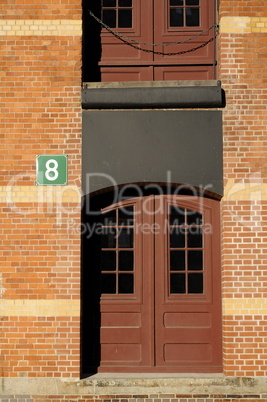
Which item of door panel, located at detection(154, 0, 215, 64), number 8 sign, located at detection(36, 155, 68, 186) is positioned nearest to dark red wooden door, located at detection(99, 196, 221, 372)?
number 8 sign, located at detection(36, 155, 68, 186)

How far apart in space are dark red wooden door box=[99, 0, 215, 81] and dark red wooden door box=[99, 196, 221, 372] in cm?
194

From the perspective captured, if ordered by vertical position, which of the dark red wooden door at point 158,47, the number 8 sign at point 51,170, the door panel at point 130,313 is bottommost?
the door panel at point 130,313

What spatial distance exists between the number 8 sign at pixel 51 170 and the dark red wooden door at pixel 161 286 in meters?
0.84

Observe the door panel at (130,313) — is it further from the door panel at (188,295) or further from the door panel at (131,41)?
the door panel at (131,41)

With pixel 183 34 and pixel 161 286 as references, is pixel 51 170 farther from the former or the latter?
pixel 183 34

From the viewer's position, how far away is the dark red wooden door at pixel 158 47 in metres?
8.26

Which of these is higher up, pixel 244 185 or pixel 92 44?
pixel 92 44

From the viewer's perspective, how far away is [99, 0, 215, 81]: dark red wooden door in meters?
8.26

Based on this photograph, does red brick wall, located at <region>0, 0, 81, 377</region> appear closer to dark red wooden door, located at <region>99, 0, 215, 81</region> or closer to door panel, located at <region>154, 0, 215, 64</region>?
dark red wooden door, located at <region>99, 0, 215, 81</region>

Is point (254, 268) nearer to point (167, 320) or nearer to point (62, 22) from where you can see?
point (167, 320)

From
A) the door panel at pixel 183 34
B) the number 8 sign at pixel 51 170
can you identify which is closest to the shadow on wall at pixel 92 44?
the door panel at pixel 183 34

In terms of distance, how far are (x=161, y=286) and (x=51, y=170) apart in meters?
2.28

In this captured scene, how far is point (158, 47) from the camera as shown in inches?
326

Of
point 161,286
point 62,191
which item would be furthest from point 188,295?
point 62,191
